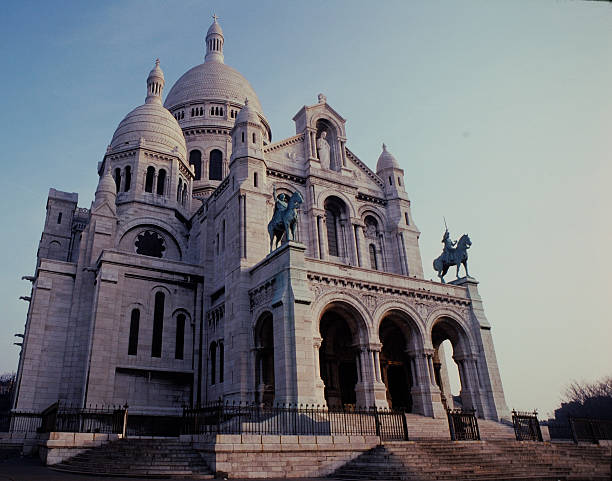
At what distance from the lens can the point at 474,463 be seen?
15258 millimetres

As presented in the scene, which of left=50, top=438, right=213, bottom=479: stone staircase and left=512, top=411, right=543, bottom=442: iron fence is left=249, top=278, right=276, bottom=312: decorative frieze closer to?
left=50, top=438, right=213, bottom=479: stone staircase

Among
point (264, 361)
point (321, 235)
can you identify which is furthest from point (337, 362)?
point (321, 235)

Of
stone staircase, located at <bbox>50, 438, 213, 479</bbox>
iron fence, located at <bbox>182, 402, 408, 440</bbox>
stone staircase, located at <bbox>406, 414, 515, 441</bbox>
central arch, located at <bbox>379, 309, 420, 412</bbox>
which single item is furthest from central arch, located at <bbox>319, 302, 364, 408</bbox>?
stone staircase, located at <bbox>50, 438, 213, 479</bbox>

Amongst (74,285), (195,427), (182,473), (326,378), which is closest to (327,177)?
(326,378)

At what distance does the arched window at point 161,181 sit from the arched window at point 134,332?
1157 centimetres

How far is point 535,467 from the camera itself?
51.0 ft

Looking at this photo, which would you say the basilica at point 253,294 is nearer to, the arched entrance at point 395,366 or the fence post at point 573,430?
the arched entrance at point 395,366

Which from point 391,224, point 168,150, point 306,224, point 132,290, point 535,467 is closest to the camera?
point 535,467

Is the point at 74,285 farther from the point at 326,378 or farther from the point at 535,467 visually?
the point at 535,467

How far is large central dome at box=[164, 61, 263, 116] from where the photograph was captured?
164ft

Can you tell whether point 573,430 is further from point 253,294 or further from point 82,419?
point 82,419

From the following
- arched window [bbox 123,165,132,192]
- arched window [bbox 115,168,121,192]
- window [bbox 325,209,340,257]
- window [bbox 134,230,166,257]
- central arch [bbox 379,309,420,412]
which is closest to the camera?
central arch [bbox 379,309,420,412]

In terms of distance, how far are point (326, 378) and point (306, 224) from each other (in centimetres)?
991

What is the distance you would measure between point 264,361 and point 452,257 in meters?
13.5
